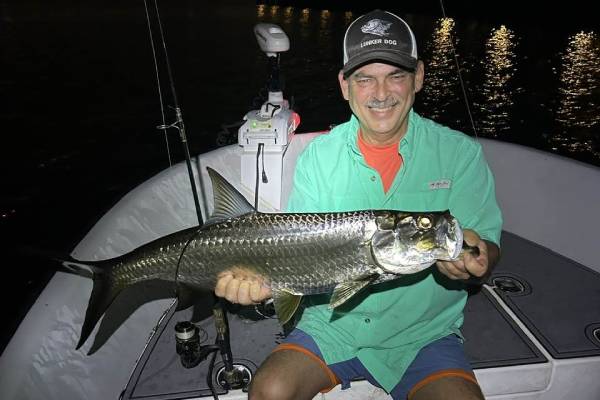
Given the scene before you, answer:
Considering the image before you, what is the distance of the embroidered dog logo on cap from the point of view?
282 centimetres

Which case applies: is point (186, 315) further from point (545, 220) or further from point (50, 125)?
point (50, 125)

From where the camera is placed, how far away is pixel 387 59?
107 inches

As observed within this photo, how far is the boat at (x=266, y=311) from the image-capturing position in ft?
10.2

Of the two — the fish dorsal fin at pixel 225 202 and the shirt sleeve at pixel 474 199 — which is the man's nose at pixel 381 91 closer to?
the shirt sleeve at pixel 474 199

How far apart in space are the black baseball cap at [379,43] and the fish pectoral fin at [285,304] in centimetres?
156

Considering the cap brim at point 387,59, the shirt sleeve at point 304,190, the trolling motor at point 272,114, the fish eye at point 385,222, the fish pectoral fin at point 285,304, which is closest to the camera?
the fish eye at point 385,222

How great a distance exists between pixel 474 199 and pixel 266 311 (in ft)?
7.44

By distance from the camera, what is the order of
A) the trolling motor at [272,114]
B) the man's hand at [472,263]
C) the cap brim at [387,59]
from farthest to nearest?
the trolling motor at [272,114]
the cap brim at [387,59]
the man's hand at [472,263]

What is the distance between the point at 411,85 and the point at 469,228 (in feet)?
3.41

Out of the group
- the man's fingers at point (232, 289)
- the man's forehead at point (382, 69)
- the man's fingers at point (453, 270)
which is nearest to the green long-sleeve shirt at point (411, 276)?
the man's fingers at point (453, 270)

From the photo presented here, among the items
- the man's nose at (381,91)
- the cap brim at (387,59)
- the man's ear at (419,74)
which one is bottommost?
the man's nose at (381,91)

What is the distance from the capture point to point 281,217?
2654 mm

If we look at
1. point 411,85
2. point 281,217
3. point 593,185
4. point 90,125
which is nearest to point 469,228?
point 411,85

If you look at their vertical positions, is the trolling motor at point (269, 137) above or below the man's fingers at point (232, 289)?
above
